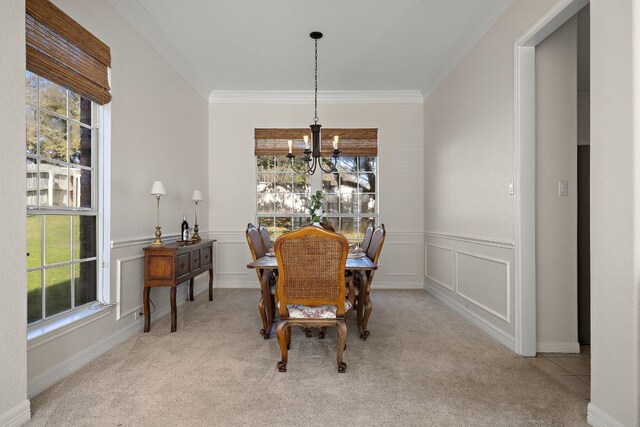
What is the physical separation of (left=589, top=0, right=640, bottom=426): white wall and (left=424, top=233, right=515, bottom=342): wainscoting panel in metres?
1.14

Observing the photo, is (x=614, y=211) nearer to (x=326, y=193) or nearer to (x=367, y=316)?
(x=367, y=316)

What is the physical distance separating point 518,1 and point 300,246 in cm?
266

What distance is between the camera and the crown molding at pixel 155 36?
3281 millimetres

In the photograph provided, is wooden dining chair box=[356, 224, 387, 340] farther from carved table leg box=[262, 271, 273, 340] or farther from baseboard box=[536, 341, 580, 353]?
baseboard box=[536, 341, 580, 353]

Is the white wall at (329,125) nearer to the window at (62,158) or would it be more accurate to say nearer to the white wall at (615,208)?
the window at (62,158)

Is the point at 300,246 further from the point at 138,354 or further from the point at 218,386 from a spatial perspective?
the point at 138,354

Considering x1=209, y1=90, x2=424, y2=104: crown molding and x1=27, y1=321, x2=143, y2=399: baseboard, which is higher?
x1=209, y1=90, x2=424, y2=104: crown molding

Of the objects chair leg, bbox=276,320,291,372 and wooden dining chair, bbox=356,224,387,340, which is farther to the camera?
wooden dining chair, bbox=356,224,387,340

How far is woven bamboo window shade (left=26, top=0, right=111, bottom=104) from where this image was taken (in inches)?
89.1

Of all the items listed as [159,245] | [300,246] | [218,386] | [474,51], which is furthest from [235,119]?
[218,386]

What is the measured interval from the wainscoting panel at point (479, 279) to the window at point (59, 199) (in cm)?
340

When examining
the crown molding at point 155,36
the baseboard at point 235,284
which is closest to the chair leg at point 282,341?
the crown molding at point 155,36

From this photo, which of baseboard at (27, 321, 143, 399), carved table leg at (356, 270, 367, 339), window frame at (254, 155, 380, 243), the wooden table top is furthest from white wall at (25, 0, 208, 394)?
carved table leg at (356, 270, 367, 339)

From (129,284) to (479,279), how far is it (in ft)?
10.9
